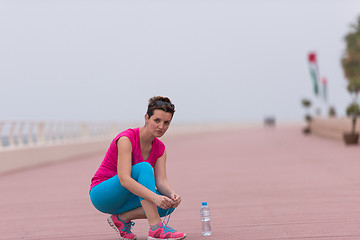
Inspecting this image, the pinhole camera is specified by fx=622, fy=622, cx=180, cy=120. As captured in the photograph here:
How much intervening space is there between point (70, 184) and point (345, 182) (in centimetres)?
566

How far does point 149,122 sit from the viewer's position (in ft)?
18.0

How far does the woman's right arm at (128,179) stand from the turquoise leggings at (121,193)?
10 cm

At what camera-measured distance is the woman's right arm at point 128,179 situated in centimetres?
521

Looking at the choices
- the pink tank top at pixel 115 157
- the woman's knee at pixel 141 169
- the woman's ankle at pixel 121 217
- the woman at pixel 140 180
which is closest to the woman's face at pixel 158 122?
the woman at pixel 140 180

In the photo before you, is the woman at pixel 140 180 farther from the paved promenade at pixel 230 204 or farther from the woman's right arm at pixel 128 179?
the paved promenade at pixel 230 204

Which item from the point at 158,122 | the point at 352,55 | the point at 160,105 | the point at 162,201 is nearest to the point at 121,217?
the point at 162,201

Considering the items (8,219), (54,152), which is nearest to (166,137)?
(54,152)

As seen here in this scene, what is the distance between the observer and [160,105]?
545 centimetres

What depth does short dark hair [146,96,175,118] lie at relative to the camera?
544 cm

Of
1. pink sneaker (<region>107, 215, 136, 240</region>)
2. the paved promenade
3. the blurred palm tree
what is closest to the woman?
pink sneaker (<region>107, 215, 136, 240</region>)

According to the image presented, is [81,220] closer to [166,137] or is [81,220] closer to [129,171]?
[129,171]

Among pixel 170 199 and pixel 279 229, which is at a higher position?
pixel 170 199

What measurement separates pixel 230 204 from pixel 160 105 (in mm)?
3687

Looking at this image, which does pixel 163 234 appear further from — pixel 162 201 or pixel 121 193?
pixel 121 193
